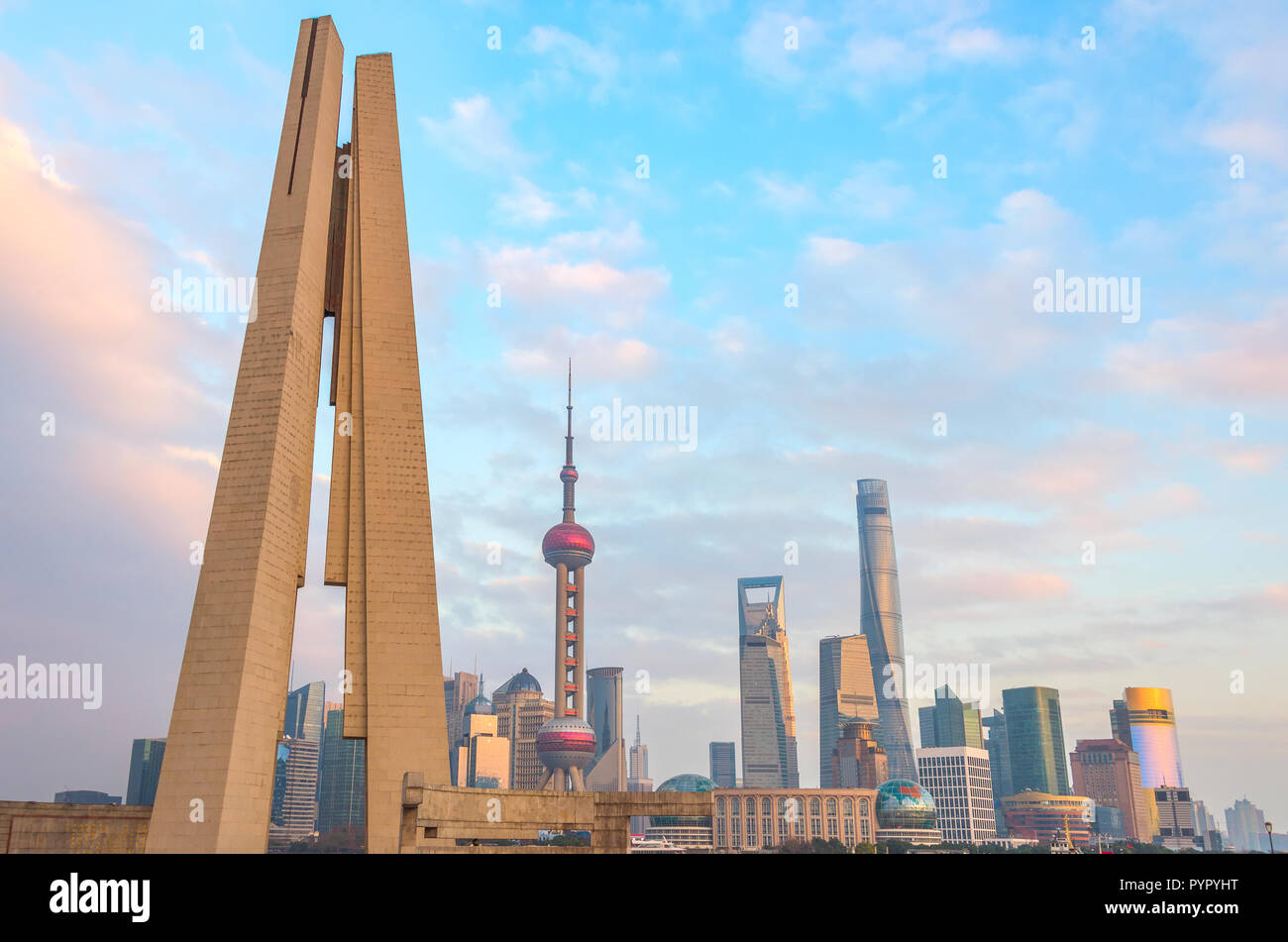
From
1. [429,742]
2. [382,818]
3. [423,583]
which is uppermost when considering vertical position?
[423,583]

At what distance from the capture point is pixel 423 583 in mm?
47531

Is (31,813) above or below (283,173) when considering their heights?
below

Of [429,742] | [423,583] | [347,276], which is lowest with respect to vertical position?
[429,742]

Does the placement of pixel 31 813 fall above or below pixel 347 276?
below
